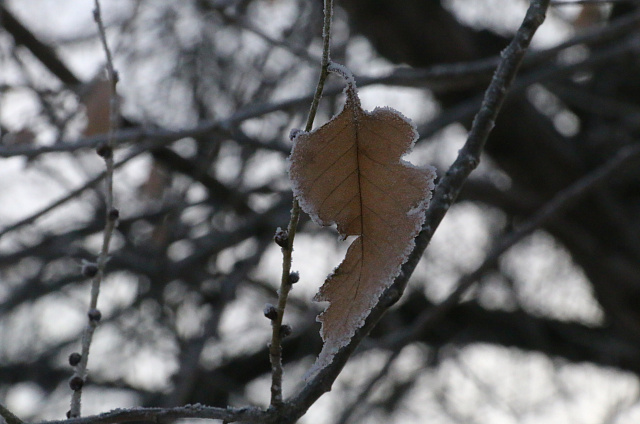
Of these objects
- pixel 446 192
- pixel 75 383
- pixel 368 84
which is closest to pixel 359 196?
pixel 446 192

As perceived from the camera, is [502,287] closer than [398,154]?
No

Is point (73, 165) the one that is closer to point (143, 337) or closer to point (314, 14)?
point (143, 337)

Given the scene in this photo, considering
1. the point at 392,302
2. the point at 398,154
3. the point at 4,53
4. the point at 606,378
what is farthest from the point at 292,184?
the point at 606,378

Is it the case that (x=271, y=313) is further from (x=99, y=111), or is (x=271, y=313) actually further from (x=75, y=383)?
(x=99, y=111)

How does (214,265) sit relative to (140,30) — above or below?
below

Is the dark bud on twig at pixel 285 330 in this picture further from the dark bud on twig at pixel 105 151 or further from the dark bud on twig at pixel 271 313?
the dark bud on twig at pixel 105 151

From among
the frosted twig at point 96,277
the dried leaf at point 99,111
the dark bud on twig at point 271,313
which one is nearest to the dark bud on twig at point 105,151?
the frosted twig at point 96,277

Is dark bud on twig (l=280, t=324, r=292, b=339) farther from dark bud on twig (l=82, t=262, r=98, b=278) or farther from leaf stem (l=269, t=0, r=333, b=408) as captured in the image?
dark bud on twig (l=82, t=262, r=98, b=278)

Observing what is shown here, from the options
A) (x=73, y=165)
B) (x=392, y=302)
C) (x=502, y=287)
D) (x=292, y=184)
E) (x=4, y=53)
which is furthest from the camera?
(x=502, y=287)

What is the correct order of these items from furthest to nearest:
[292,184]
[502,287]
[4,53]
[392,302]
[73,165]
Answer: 1. [502,287]
2. [73,165]
3. [4,53]
4. [392,302]
5. [292,184]

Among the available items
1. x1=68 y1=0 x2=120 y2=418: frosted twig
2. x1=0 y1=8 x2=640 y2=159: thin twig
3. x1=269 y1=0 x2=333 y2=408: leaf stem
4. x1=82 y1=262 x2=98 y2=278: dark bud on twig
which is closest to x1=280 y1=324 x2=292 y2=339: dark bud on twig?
x1=269 y1=0 x2=333 y2=408: leaf stem
